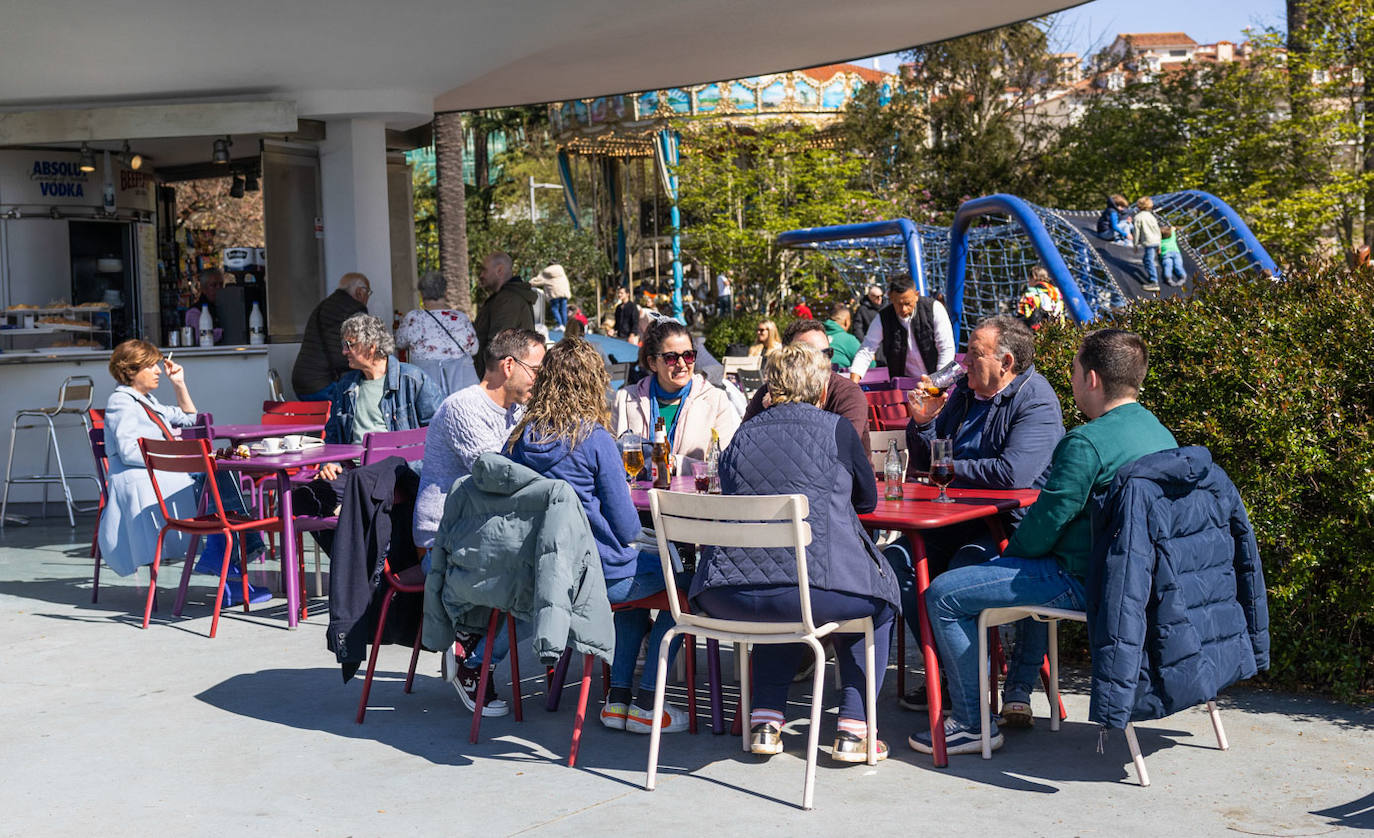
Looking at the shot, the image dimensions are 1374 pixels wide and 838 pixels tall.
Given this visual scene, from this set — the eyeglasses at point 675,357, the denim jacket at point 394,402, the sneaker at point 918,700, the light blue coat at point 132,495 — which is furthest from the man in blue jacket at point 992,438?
the light blue coat at point 132,495

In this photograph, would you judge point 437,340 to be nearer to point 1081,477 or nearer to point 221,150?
point 221,150

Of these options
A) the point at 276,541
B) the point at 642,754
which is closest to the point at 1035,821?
the point at 642,754

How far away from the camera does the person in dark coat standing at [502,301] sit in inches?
396

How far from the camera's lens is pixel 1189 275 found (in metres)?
17.5

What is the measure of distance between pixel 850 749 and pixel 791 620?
1.61 feet

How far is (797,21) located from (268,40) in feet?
13.2

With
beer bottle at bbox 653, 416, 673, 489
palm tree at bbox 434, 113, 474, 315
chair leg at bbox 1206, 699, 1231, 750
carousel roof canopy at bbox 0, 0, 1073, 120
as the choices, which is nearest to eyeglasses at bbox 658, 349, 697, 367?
beer bottle at bbox 653, 416, 673, 489

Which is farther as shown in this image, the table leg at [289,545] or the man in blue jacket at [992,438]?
the table leg at [289,545]

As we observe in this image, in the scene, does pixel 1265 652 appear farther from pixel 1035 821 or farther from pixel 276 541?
pixel 276 541

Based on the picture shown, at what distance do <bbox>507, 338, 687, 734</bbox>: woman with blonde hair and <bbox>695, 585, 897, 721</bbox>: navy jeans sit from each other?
17.1 inches

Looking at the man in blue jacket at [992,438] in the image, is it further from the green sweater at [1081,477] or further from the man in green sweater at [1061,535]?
the green sweater at [1081,477]

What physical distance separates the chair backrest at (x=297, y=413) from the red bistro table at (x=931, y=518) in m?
4.77

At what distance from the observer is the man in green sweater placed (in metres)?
4.16

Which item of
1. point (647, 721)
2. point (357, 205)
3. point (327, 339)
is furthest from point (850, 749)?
point (357, 205)
